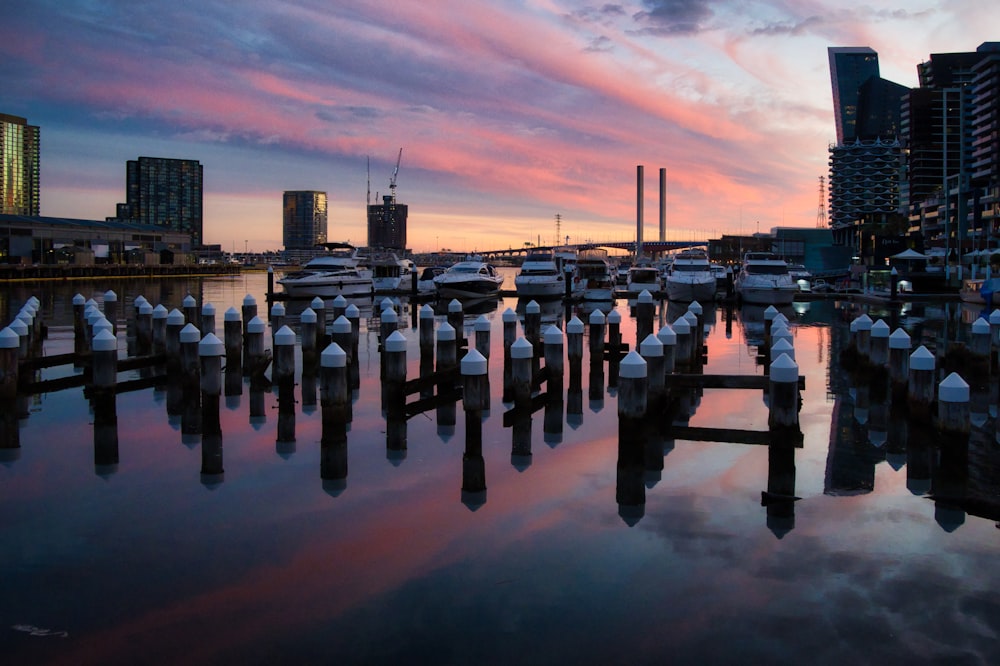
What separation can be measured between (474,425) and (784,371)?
4.03 m

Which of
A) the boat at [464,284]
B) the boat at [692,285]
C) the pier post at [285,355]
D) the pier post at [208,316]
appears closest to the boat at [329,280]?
the boat at [464,284]

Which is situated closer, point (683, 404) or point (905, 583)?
point (905, 583)

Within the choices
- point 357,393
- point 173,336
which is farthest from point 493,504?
point 173,336

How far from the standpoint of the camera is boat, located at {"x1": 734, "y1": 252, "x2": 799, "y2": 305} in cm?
5084

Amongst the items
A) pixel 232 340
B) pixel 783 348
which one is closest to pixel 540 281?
pixel 232 340

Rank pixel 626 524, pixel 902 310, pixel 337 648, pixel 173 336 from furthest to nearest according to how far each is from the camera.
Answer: pixel 902 310
pixel 173 336
pixel 626 524
pixel 337 648

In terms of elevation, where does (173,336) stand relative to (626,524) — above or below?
above

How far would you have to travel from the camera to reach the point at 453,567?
861 cm

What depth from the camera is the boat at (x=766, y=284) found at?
50.8m

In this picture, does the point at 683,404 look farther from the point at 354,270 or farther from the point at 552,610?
the point at 354,270

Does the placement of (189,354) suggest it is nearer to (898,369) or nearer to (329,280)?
(898,369)

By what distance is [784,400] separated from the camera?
1053 centimetres

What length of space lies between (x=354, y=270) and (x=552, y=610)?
5539 cm

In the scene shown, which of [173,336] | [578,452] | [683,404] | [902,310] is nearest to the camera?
[578,452]
